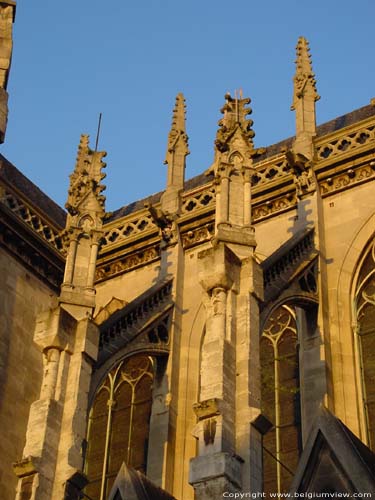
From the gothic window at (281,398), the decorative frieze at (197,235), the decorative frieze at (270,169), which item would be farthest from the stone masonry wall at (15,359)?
the decorative frieze at (270,169)

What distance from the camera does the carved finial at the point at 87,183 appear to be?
50.5ft

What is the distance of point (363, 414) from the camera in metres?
Result: 13.8

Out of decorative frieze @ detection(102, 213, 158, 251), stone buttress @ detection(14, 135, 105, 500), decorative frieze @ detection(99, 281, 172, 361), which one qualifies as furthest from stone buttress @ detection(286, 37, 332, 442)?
decorative frieze @ detection(102, 213, 158, 251)

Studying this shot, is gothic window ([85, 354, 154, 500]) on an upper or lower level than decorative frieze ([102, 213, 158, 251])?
lower

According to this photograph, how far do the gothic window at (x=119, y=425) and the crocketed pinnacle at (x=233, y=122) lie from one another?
3.78 metres

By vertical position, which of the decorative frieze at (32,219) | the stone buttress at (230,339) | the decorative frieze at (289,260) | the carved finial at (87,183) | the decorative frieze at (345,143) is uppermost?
the decorative frieze at (345,143)

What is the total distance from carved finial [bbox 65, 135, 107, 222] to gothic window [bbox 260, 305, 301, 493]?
3344mm

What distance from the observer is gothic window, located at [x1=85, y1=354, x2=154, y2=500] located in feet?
52.7

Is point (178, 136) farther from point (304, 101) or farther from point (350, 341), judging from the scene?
point (350, 341)

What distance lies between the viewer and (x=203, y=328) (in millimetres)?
16453

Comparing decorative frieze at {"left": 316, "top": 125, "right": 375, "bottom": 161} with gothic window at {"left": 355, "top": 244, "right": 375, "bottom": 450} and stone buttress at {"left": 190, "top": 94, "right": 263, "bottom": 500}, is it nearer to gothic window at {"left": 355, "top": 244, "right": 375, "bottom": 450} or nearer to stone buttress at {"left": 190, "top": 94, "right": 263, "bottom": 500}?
gothic window at {"left": 355, "top": 244, "right": 375, "bottom": 450}

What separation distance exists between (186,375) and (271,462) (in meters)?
2.33

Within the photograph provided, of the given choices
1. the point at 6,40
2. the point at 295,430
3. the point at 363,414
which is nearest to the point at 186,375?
the point at 295,430

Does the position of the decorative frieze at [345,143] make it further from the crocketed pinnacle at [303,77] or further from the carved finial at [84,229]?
the carved finial at [84,229]
